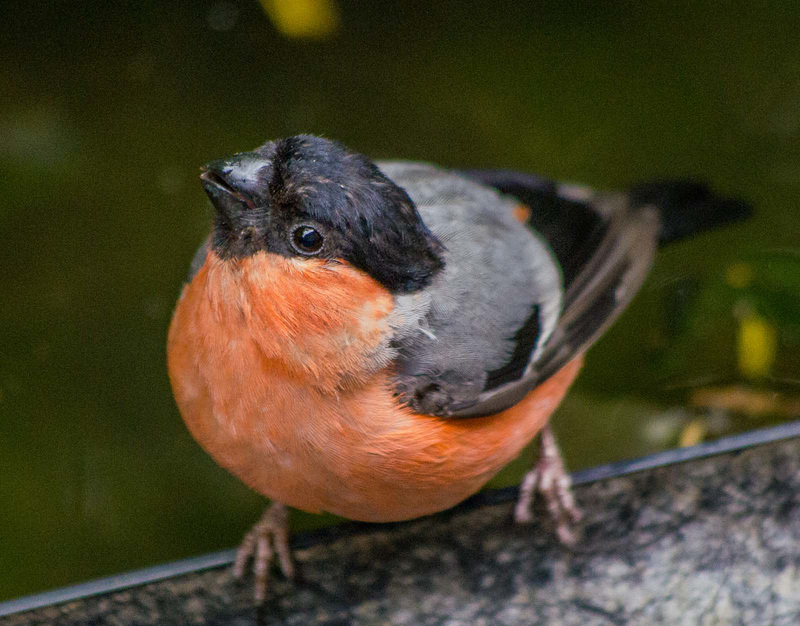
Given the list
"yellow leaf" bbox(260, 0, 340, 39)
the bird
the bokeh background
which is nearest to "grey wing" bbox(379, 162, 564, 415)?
the bird

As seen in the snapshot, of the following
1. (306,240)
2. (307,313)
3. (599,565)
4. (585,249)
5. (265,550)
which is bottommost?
(265,550)

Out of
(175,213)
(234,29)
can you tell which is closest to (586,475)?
(175,213)

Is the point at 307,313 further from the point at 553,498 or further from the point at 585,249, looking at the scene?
the point at 585,249

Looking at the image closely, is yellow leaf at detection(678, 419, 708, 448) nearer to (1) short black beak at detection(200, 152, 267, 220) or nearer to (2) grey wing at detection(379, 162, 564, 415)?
(2) grey wing at detection(379, 162, 564, 415)

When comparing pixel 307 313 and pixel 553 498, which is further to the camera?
pixel 553 498

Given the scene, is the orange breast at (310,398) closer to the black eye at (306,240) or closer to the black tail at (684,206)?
the black eye at (306,240)

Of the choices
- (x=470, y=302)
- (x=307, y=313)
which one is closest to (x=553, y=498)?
(x=470, y=302)

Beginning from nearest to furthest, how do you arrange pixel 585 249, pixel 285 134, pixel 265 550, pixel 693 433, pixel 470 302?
pixel 470 302 < pixel 265 550 < pixel 585 249 < pixel 693 433 < pixel 285 134

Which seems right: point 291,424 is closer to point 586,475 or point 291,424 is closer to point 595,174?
point 586,475

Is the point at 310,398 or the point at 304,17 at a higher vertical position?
the point at 304,17
